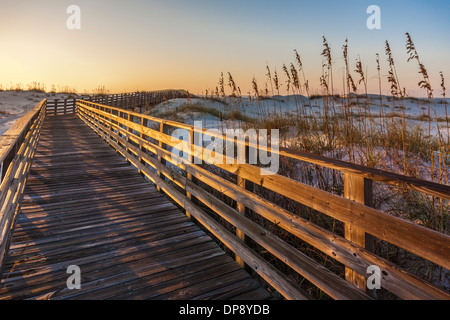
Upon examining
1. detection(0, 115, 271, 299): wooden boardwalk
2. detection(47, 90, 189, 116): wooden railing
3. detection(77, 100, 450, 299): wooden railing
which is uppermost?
detection(47, 90, 189, 116): wooden railing

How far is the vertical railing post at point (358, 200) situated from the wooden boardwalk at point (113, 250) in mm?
961

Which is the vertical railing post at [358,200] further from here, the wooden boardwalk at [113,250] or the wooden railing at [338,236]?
the wooden boardwalk at [113,250]

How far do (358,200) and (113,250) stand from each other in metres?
2.74

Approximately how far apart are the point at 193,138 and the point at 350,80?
2.93 metres

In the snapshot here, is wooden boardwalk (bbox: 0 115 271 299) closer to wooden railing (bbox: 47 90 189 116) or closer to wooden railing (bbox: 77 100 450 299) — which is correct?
wooden railing (bbox: 77 100 450 299)

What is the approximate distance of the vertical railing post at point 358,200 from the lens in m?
1.79

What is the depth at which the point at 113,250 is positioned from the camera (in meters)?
3.28

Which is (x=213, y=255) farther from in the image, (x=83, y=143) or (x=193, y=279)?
(x=83, y=143)

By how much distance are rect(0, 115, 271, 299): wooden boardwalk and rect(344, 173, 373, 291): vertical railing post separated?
37.8 inches

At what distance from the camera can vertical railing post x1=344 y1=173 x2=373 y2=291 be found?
179 centimetres

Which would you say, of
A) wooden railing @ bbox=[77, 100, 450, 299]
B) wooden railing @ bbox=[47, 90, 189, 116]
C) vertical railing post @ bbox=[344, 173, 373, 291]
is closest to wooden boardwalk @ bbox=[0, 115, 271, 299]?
wooden railing @ bbox=[77, 100, 450, 299]

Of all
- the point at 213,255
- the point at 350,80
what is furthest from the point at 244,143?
the point at 350,80

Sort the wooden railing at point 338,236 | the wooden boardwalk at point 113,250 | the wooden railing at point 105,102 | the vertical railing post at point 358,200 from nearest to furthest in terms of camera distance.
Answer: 1. the wooden railing at point 338,236
2. the vertical railing post at point 358,200
3. the wooden boardwalk at point 113,250
4. the wooden railing at point 105,102

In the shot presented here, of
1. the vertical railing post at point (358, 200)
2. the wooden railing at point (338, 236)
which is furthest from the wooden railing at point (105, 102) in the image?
the vertical railing post at point (358, 200)
